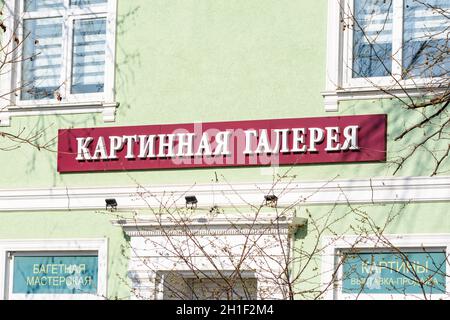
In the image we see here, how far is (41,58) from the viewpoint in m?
18.5

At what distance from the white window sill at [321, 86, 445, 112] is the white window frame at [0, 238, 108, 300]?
11.3 feet

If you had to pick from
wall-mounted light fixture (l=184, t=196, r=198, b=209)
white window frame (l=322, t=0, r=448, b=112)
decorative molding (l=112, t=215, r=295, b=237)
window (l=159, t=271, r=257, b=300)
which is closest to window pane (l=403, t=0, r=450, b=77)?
white window frame (l=322, t=0, r=448, b=112)

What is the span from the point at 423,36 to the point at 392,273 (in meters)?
2.90

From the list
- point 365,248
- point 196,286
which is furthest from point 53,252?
point 365,248

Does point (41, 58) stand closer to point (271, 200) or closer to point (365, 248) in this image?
point (271, 200)

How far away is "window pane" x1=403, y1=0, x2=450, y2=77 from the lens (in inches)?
649

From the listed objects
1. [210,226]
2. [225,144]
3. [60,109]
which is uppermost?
[60,109]

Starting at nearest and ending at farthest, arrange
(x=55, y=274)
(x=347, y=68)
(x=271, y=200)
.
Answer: (x=271, y=200), (x=347, y=68), (x=55, y=274)

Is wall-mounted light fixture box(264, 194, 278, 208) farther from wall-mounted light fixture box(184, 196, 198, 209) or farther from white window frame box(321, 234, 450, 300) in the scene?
wall-mounted light fixture box(184, 196, 198, 209)

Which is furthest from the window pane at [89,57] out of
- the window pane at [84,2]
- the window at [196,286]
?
the window at [196,286]

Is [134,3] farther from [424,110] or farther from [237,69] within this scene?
[424,110]

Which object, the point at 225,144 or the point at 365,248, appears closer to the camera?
the point at 365,248
